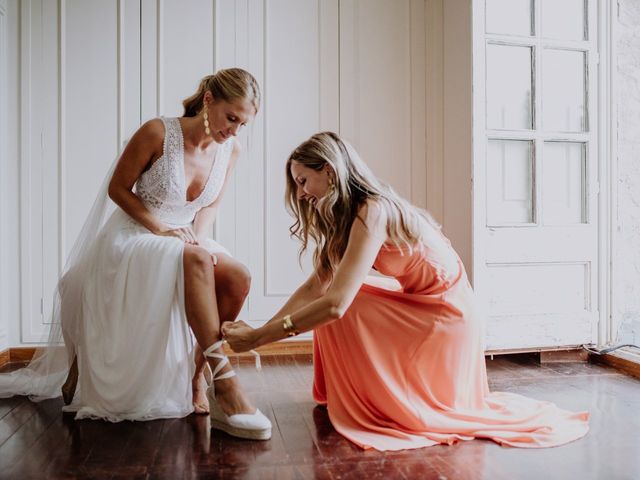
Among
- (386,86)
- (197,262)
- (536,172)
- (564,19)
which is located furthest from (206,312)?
(564,19)

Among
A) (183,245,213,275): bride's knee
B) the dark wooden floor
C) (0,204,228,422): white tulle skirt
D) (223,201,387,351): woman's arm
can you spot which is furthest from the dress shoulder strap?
the dark wooden floor

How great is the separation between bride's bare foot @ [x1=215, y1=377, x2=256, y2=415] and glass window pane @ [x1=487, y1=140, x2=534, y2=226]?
175 centimetres

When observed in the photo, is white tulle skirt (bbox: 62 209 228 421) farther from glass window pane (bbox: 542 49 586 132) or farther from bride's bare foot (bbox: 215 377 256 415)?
glass window pane (bbox: 542 49 586 132)

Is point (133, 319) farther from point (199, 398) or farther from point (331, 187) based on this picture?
point (331, 187)

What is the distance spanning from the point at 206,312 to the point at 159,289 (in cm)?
19

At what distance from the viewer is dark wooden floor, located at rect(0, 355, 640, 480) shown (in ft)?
5.22

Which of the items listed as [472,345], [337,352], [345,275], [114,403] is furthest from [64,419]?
[472,345]

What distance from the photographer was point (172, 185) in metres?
2.25

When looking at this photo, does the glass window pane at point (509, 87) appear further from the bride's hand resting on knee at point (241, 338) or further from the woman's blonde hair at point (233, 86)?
the bride's hand resting on knee at point (241, 338)

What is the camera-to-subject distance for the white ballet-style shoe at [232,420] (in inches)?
73.2

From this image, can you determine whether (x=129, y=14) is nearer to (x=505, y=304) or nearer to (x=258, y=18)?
Result: (x=258, y=18)

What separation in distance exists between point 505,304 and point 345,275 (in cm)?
160

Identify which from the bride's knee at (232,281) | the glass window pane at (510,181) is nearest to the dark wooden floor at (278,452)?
the bride's knee at (232,281)

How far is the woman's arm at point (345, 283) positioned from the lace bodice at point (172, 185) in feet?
2.31
